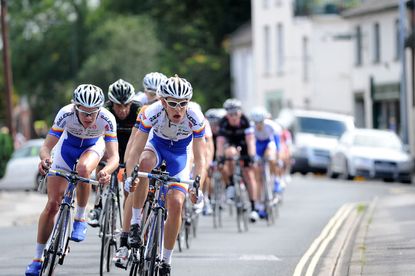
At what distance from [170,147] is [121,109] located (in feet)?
8.66

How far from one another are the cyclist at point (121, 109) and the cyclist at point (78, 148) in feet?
4.85

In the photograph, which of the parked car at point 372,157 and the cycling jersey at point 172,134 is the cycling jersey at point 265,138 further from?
the parked car at point 372,157

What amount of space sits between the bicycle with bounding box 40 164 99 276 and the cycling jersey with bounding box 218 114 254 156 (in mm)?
8898

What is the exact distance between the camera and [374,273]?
46.1 feet

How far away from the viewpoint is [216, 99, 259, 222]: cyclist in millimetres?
21312

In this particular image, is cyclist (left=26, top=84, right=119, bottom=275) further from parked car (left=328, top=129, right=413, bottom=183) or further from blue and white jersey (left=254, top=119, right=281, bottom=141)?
parked car (left=328, top=129, right=413, bottom=183)

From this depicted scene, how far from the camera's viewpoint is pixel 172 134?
498 inches

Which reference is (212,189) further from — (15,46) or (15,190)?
(15,46)

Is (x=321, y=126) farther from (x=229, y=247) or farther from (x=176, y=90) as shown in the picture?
(x=176, y=90)

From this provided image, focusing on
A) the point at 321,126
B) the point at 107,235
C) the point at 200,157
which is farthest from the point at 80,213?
the point at 321,126

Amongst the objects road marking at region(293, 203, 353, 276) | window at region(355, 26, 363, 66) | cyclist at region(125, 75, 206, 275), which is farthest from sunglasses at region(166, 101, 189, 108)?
window at region(355, 26, 363, 66)

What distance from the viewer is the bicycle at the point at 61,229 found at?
483 inches

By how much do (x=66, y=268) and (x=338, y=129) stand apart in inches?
1247

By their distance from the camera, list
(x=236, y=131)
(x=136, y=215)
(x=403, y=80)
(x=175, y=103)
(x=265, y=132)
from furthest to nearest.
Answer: (x=403, y=80) < (x=265, y=132) < (x=236, y=131) < (x=136, y=215) < (x=175, y=103)
